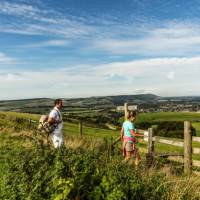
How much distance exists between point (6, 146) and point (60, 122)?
13.6ft

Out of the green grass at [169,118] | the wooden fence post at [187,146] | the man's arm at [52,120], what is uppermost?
the man's arm at [52,120]

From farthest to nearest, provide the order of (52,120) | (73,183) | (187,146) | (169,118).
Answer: (169,118) → (52,120) → (187,146) → (73,183)

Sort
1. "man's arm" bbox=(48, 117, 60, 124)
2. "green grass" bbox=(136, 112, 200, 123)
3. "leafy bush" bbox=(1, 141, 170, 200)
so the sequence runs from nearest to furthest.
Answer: "leafy bush" bbox=(1, 141, 170, 200), "man's arm" bbox=(48, 117, 60, 124), "green grass" bbox=(136, 112, 200, 123)

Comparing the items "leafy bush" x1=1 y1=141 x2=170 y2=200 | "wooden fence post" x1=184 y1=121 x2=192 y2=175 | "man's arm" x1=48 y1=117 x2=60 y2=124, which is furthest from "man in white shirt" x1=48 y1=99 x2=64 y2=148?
"leafy bush" x1=1 y1=141 x2=170 y2=200

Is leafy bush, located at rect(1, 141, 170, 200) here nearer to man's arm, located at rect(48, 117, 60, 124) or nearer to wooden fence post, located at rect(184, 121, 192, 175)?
wooden fence post, located at rect(184, 121, 192, 175)

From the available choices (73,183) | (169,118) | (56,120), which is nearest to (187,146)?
(56,120)

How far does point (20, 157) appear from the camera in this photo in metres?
7.10

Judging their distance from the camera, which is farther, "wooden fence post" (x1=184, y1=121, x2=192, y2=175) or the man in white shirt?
the man in white shirt

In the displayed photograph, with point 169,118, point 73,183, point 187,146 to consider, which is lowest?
point 169,118

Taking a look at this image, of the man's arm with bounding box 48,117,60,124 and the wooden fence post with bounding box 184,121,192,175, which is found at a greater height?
the man's arm with bounding box 48,117,60,124

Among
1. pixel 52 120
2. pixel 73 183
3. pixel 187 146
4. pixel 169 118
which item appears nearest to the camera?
pixel 73 183

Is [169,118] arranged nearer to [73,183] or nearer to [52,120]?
[52,120]

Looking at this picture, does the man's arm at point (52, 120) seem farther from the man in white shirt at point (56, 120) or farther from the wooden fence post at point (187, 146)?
the wooden fence post at point (187, 146)

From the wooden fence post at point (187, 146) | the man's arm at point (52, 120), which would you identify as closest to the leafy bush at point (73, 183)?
the wooden fence post at point (187, 146)
